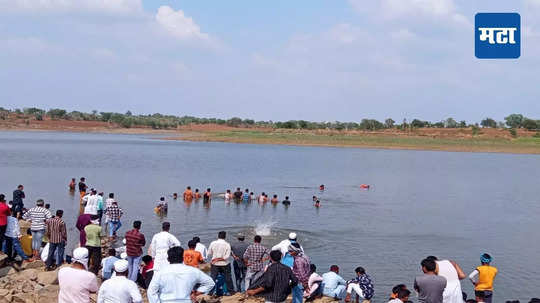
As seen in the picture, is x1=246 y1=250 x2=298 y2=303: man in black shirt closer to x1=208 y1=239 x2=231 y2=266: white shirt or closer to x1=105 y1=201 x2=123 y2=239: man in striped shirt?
x1=208 y1=239 x2=231 y2=266: white shirt

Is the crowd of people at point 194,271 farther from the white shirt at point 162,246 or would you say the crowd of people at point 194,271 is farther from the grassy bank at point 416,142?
the grassy bank at point 416,142

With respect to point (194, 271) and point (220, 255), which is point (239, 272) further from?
point (194, 271)

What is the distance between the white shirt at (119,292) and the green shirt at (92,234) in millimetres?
6669

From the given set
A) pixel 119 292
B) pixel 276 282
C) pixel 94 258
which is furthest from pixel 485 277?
pixel 94 258

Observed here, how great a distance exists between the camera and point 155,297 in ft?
26.0

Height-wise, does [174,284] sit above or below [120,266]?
below

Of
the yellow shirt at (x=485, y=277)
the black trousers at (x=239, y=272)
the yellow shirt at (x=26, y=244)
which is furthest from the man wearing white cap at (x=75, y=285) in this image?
the yellow shirt at (x=26, y=244)

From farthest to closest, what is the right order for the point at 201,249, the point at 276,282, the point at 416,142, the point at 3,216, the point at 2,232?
the point at 416,142, the point at 2,232, the point at 3,216, the point at 201,249, the point at 276,282

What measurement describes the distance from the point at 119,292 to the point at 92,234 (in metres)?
6.89

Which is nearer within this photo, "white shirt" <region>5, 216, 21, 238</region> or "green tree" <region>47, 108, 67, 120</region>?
"white shirt" <region>5, 216, 21, 238</region>

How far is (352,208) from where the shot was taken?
33625mm

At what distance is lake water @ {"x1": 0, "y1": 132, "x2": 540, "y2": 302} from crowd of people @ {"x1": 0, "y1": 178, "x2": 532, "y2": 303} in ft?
13.2

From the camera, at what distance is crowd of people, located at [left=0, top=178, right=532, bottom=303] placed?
786 cm

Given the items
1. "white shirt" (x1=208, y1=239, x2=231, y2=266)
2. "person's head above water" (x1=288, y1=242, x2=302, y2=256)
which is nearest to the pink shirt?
"person's head above water" (x1=288, y1=242, x2=302, y2=256)
